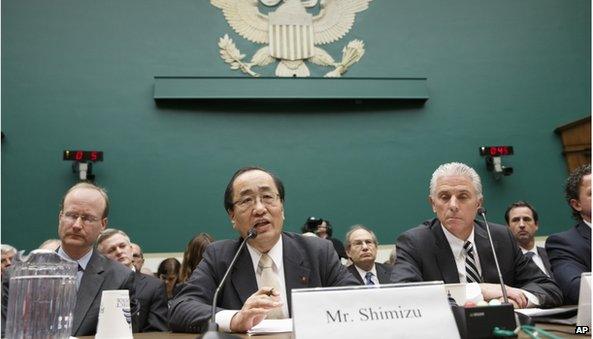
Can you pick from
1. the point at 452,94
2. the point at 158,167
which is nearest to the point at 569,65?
the point at 452,94

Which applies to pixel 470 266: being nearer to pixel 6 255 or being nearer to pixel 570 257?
pixel 570 257

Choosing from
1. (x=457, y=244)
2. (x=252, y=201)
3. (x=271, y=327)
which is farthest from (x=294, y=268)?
(x=457, y=244)

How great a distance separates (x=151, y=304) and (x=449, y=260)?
1.21 m

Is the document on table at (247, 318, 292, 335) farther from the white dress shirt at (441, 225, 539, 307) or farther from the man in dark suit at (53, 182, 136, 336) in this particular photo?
the white dress shirt at (441, 225, 539, 307)

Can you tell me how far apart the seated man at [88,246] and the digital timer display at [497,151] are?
202 inches

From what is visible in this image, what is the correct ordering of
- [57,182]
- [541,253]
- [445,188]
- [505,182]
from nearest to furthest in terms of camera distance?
1. [445,188]
2. [541,253]
3. [57,182]
4. [505,182]

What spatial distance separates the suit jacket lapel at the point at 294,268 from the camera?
1963 millimetres

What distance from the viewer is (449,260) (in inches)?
86.7

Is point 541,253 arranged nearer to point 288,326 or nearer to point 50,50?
point 288,326

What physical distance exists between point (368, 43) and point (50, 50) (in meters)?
3.85

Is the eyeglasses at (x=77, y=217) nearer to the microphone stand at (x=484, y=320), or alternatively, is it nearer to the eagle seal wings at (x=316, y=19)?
the microphone stand at (x=484, y=320)

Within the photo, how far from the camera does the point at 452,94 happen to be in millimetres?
6750

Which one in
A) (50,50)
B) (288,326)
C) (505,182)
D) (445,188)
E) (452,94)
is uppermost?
(50,50)

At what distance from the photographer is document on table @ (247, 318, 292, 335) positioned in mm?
1477
